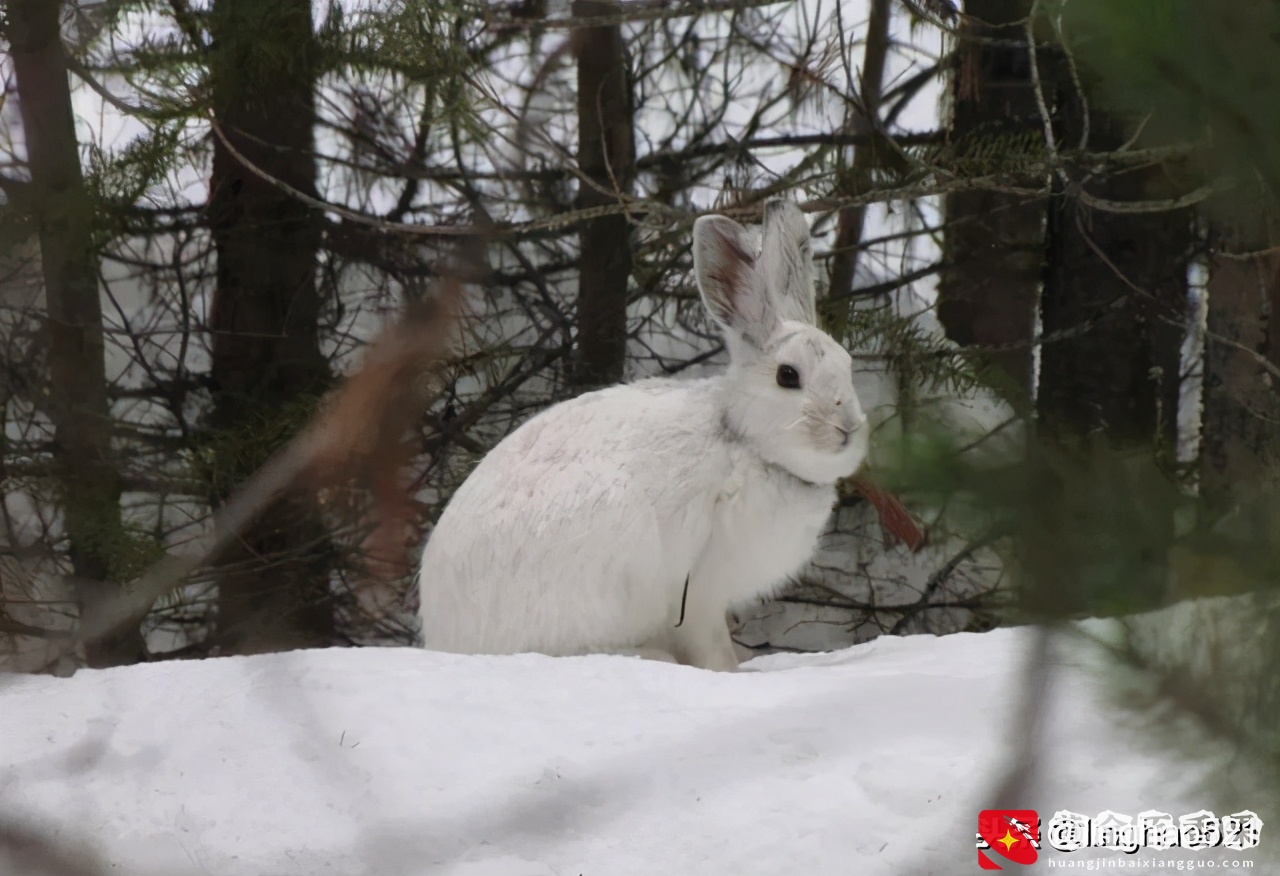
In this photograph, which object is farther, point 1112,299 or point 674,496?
point 1112,299

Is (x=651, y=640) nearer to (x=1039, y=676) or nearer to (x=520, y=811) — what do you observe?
(x=520, y=811)

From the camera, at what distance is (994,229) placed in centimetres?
98

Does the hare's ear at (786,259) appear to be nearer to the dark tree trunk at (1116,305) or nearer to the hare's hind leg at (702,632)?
the hare's hind leg at (702,632)

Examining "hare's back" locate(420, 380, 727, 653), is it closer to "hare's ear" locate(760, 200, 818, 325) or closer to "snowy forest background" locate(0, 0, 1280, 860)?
"hare's ear" locate(760, 200, 818, 325)

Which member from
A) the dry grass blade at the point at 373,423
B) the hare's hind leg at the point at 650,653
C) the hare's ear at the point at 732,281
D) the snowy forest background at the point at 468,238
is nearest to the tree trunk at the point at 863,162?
the snowy forest background at the point at 468,238

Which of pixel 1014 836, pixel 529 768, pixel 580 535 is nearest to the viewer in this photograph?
pixel 1014 836

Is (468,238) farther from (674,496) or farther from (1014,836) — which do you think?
(1014,836)

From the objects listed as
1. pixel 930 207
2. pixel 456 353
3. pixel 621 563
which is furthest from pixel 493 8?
pixel 621 563

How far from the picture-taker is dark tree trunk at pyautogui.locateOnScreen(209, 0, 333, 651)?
0.93 m

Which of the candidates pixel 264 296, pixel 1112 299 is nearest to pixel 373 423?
pixel 264 296

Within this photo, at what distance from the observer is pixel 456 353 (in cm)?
89

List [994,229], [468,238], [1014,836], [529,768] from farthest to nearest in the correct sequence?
[994,229] → [468,238] → [529,768] → [1014,836]

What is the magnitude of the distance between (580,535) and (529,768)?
0.24m

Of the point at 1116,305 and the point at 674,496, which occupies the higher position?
the point at 1116,305
